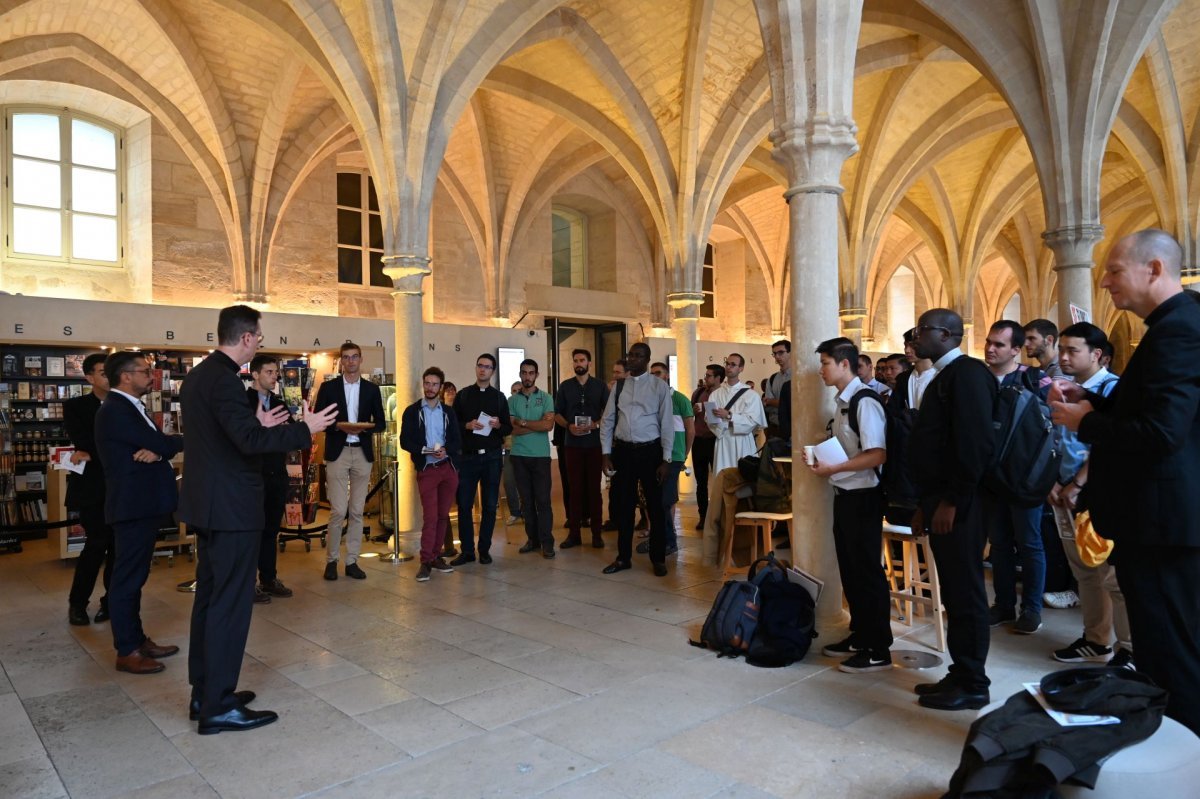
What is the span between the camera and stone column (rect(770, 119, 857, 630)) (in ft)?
15.4

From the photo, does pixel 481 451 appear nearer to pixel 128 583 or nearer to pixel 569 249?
pixel 128 583

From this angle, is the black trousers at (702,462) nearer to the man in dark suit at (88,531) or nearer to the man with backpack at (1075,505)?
the man with backpack at (1075,505)

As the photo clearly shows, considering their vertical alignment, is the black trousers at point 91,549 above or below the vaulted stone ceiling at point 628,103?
below

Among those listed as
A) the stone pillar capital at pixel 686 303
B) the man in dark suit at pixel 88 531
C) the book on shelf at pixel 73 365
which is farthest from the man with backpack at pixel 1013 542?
the book on shelf at pixel 73 365

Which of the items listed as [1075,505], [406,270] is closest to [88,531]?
[406,270]

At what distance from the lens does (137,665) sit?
4.19 metres

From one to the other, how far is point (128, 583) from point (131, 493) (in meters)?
0.49

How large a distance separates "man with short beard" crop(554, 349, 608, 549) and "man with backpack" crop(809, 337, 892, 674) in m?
3.31

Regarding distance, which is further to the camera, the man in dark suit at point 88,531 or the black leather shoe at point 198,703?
the man in dark suit at point 88,531

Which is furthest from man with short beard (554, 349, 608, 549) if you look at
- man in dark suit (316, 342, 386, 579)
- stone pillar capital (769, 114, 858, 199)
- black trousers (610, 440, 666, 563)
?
stone pillar capital (769, 114, 858, 199)

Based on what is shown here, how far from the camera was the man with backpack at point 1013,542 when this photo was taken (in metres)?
4.37

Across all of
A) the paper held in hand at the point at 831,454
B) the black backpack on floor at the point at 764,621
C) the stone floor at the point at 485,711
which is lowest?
the stone floor at the point at 485,711

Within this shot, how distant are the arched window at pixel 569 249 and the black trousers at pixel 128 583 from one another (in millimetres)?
15443

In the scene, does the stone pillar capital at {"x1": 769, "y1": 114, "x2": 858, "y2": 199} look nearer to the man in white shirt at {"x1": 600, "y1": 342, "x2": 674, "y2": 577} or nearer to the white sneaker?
the man in white shirt at {"x1": 600, "y1": 342, "x2": 674, "y2": 577}
